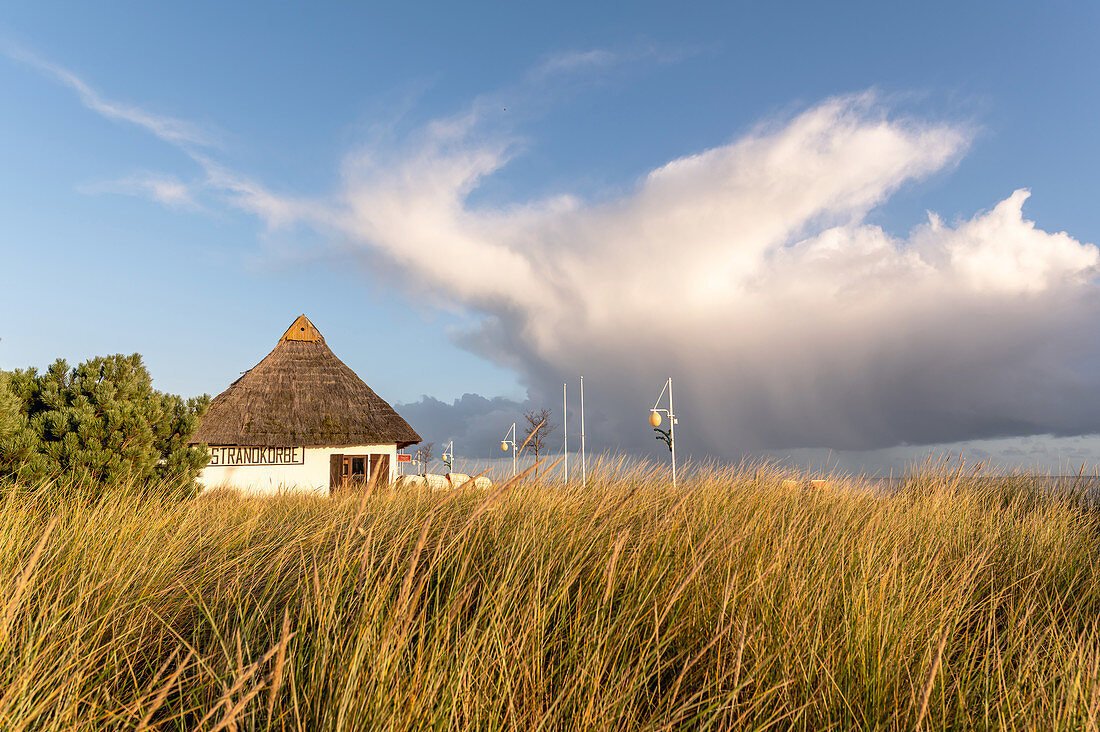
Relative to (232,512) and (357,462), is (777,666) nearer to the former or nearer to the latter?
(232,512)

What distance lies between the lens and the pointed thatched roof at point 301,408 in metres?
20.3

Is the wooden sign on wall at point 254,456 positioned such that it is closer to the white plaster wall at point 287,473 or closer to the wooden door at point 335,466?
A: the white plaster wall at point 287,473

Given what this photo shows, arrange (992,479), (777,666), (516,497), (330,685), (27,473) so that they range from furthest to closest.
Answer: (992,479), (27,473), (516,497), (777,666), (330,685)

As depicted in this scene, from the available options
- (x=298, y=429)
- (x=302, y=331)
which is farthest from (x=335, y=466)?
(x=302, y=331)

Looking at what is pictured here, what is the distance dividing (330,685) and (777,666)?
5.62 feet

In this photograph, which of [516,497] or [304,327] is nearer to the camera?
[516,497]

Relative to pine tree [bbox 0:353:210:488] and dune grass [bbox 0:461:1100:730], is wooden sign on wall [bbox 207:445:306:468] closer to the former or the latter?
pine tree [bbox 0:353:210:488]

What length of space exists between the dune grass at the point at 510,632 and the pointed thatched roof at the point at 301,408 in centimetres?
1617

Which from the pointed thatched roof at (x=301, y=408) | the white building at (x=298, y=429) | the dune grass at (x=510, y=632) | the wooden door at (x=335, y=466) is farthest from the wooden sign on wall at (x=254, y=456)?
the dune grass at (x=510, y=632)

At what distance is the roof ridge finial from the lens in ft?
78.6

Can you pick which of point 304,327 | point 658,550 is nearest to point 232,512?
point 658,550

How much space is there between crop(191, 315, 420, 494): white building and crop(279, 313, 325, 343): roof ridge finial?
111cm

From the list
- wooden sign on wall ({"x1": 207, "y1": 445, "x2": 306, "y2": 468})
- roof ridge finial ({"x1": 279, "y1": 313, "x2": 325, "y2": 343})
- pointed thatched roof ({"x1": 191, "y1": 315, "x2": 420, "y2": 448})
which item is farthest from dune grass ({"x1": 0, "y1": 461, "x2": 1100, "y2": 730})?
roof ridge finial ({"x1": 279, "y1": 313, "x2": 325, "y2": 343})

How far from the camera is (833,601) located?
321cm
